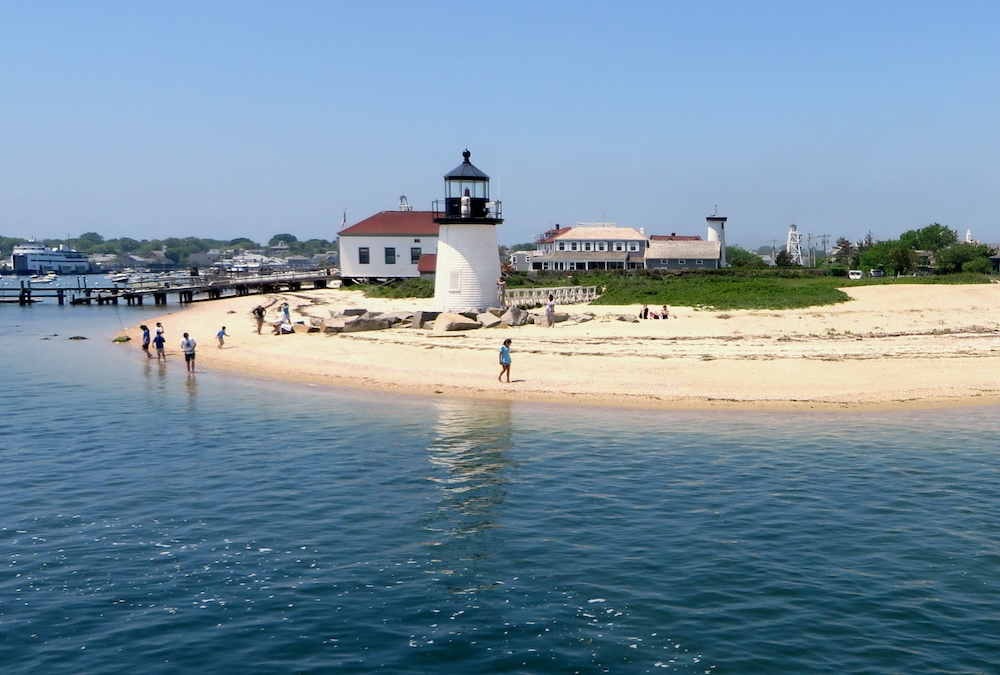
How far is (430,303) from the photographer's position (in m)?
54.2

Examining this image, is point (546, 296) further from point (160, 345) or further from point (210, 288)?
point (210, 288)

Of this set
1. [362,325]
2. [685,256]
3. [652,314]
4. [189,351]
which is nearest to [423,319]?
[362,325]

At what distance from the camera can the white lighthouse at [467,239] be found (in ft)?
149

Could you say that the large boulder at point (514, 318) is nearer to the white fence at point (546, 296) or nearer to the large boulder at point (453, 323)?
the large boulder at point (453, 323)

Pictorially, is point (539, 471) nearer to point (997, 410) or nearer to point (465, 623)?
point (465, 623)

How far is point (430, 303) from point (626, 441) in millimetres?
32548

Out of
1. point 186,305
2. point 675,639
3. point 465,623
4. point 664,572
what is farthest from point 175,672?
point 186,305

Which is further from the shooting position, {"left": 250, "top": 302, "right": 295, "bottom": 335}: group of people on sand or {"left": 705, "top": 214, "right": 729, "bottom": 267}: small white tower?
{"left": 705, "top": 214, "right": 729, "bottom": 267}: small white tower

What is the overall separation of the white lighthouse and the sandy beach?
183 inches

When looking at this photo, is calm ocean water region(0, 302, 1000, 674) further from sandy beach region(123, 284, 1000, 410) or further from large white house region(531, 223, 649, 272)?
large white house region(531, 223, 649, 272)

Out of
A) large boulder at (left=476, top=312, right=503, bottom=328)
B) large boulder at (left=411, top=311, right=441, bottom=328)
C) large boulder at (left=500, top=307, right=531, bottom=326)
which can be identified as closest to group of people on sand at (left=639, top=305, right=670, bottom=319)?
large boulder at (left=500, top=307, right=531, bottom=326)

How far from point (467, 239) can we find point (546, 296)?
29.2 feet

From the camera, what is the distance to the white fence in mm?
51344

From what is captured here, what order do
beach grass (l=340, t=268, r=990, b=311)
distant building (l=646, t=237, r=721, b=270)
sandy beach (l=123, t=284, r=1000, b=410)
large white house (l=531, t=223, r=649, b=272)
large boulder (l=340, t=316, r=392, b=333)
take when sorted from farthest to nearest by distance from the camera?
large white house (l=531, t=223, r=649, b=272) → distant building (l=646, t=237, r=721, b=270) → beach grass (l=340, t=268, r=990, b=311) → large boulder (l=340, t=316, r=392, b=333) → sandy beach (l=123, t=284, r=1000, b=410)
